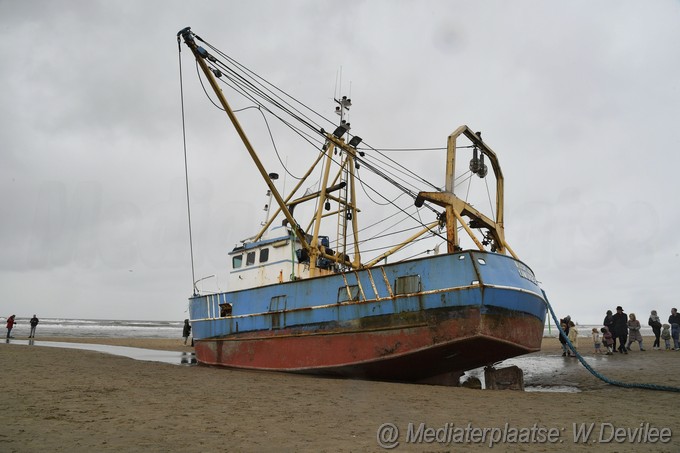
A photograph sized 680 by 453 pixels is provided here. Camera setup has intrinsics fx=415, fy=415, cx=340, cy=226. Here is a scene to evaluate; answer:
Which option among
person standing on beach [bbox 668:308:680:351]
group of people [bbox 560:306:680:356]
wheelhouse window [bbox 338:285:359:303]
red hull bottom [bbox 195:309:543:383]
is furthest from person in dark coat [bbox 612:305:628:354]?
wheelhouse window [bbox 338:285:359:303]

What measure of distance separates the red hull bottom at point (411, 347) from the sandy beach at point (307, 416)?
127 cm

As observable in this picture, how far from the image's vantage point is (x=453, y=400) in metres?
8.37

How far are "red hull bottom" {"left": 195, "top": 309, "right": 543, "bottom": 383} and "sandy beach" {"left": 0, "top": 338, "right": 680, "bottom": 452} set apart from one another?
1.27 metres

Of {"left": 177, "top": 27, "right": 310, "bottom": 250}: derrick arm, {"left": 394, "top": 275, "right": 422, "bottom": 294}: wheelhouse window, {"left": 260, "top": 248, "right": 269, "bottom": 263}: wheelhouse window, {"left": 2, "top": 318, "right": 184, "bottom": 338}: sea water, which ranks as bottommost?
{"left": 2, "top": 318, "right": 184, "bottom": 338}: sea water

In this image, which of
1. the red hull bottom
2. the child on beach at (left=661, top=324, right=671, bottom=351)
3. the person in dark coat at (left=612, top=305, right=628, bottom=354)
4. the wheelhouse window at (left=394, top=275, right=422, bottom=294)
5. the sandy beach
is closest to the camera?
the sandy beach

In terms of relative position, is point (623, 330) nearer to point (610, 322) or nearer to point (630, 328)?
point (610, 322)

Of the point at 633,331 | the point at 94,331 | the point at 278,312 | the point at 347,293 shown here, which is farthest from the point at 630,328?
the point at 94,331

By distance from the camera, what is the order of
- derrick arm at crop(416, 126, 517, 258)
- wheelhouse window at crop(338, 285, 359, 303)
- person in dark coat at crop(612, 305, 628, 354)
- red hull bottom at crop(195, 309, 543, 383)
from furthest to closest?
person in dark coat at crop(612, 305, 628, 354)
wheelhouse window at crop(338, 285, 359, 303)
derrick arm at crop(416, 126, 517, 258)
red hull bottom at crop(195, 309, 543, 383)

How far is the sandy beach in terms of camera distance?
16.5ft

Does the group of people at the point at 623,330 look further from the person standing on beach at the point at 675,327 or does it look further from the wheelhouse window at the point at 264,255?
the wheelhouse window at the point at 264,255

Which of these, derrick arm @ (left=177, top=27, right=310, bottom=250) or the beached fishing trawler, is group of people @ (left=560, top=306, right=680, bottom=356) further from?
derrick arm @ (left=177, top=27, right=310, bottom=250)

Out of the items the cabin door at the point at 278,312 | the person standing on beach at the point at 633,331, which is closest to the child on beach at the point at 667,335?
the person standing on beach at the point at 633,331

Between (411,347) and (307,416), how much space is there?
5.14 metres

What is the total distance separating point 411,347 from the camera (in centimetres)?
1117
